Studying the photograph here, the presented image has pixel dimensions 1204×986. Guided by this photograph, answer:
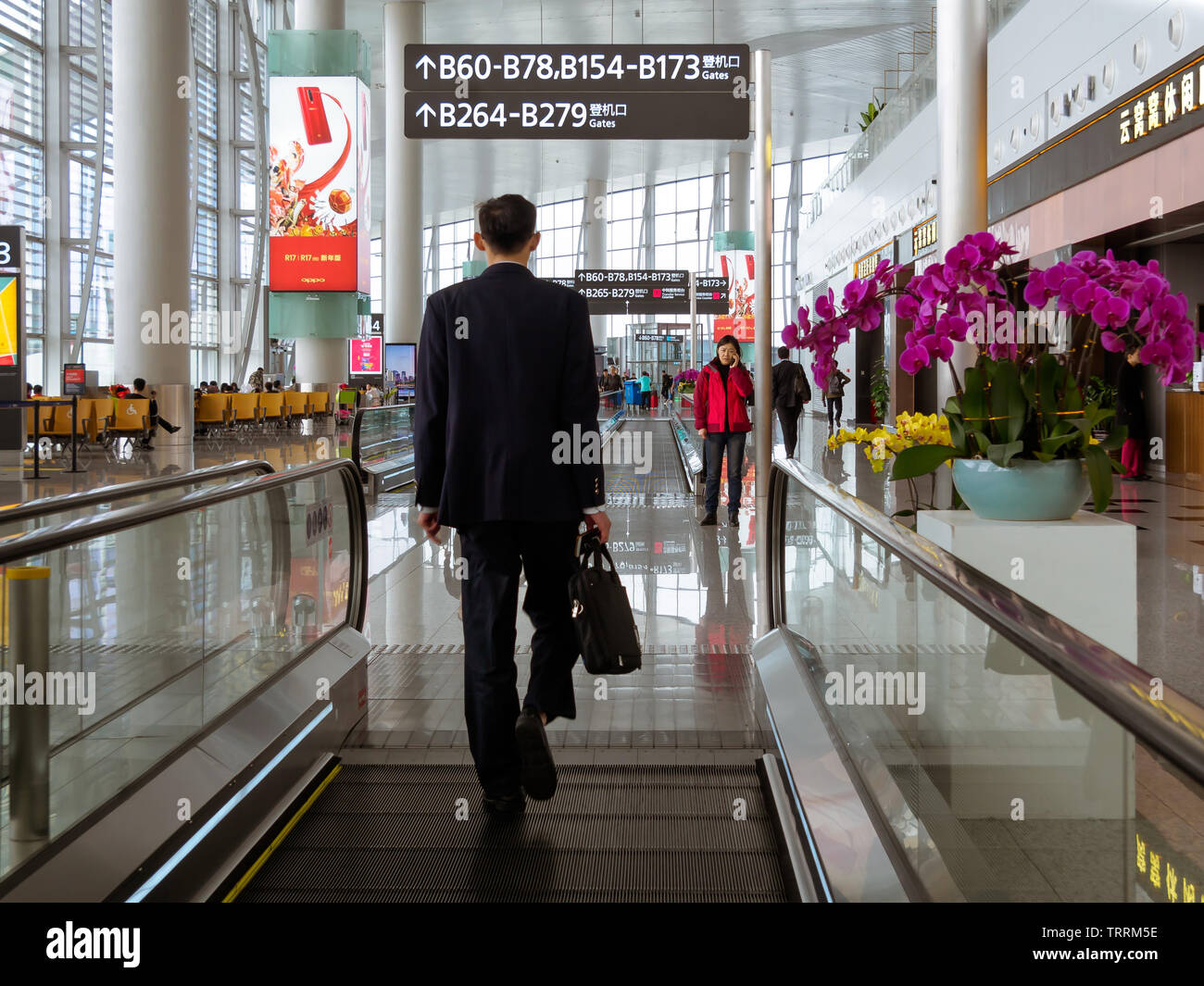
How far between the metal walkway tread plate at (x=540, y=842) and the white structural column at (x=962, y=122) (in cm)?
406

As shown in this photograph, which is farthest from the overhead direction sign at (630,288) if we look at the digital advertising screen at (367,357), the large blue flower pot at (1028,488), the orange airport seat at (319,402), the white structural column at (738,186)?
the large blue flower pot at (1028,488)

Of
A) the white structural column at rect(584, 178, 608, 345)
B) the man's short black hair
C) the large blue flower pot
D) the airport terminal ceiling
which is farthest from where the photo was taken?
the white structural column at rect(584, 178, 608, 345)

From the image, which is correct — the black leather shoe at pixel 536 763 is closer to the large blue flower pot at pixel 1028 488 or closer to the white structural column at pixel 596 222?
the large blue flower pot at pixel 1028 488

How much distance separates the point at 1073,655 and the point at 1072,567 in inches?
86.4

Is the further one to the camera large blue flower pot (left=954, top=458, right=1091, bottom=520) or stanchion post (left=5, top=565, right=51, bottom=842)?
large blue flower pot (left=954, top=458, right=1091, bottom=520)

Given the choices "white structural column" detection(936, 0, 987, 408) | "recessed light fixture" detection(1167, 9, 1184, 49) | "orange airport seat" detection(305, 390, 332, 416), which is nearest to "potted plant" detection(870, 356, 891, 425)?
"orange airport seat" detection(305, 390, 332, 416)

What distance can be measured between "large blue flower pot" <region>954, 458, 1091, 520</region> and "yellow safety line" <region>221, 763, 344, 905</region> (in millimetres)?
2353

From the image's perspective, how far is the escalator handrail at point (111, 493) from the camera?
2504 mm

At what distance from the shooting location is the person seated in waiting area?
57.0 feet

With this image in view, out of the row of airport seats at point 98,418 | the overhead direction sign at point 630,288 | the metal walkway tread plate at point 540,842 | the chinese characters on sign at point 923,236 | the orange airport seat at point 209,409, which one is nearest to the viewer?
the metal walkway tread plate at point 540,842

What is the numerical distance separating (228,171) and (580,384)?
91.9ft

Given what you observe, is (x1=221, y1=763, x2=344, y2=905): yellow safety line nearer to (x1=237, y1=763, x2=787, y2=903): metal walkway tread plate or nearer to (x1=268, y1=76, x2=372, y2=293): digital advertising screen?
(x1=237, y1=763, x2=787, y2=903): metal walkway tread plate

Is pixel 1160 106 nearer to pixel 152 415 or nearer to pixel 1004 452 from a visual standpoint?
pixel 1004 452
